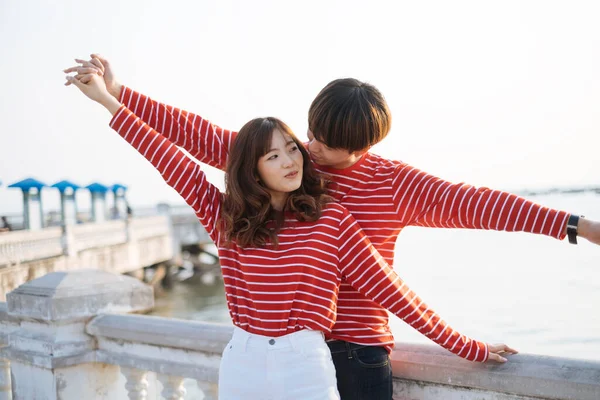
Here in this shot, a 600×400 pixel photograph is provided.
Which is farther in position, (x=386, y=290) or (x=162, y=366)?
(x=162, y=366)

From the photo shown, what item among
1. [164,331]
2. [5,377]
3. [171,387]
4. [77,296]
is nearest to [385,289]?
[164,331]

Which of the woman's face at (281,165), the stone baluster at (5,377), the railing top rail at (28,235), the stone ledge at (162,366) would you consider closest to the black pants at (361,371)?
the woman's face at (281,165)

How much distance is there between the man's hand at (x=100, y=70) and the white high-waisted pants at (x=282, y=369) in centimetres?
115

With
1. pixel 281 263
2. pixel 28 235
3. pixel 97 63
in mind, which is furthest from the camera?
pixel 28 235

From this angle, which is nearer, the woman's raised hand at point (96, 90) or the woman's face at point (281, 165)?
the woman's face at point (281, 165)

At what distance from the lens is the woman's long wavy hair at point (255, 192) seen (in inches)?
81.7

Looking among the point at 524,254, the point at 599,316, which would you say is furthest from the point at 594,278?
the point at 524,254

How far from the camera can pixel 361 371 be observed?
2.02m

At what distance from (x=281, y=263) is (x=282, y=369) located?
35 centimetres

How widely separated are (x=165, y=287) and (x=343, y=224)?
88.4 ft

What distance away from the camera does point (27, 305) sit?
3.17 metres

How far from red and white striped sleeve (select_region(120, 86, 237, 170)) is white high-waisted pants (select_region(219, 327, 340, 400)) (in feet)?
2.53

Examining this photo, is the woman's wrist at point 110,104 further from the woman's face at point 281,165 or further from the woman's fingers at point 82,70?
the woman's face at point 281,165

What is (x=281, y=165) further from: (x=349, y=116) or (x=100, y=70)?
(x=100, y=70)
